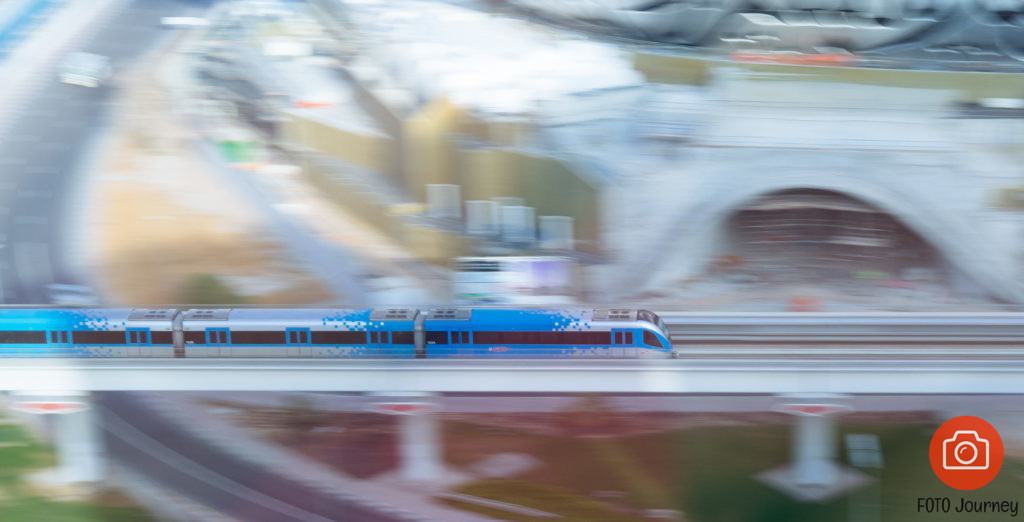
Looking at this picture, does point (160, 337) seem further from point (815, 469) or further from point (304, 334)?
point (815, 469)

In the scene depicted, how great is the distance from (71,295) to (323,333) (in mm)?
4307

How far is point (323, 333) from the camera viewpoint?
23.9 feet

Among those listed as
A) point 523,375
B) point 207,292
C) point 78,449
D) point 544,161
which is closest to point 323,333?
point 523,375

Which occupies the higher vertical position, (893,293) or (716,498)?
(893,293)

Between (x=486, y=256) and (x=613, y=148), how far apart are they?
235cm

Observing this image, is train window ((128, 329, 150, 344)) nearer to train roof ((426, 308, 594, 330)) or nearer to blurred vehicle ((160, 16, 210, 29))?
train roof ((426, 308, 594, 330))

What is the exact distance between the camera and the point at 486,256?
30.4 feet

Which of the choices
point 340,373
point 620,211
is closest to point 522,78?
point 620,211

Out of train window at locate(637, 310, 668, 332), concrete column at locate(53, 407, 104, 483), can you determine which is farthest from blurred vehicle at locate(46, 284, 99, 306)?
train window at locate(637, 310, 668, 332)

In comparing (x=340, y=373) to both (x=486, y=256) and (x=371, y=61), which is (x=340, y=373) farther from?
(x=371, y=61)

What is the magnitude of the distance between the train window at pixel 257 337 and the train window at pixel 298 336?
0.08 m

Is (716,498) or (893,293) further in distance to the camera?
(893,293)

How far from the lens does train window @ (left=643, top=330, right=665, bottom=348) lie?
713 cm

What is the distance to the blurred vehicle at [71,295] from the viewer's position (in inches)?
355
